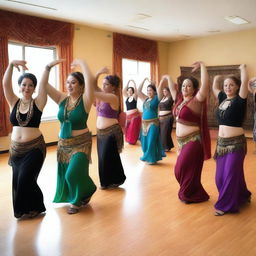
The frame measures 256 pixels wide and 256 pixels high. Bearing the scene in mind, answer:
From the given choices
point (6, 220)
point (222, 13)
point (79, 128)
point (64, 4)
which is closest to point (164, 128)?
point (222, 13)

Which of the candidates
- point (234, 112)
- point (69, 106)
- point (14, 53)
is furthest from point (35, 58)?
point (234, 112)

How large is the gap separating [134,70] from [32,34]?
361cm

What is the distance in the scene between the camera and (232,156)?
2971 mm

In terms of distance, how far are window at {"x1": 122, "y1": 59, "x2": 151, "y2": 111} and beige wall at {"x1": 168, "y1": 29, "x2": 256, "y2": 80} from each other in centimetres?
100

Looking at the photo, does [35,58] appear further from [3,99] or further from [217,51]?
[217,51]

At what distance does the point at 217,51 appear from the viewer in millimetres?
8609

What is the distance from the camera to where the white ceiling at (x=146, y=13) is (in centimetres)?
534

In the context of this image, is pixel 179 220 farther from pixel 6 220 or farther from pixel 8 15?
pixel 8 15

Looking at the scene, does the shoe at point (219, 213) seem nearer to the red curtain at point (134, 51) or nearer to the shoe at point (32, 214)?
the shoe at point (32, 214)

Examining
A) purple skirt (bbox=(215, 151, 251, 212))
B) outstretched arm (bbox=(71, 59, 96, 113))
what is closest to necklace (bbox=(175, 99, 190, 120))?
purple skirt (bbox=(215, 151, 251, 212))

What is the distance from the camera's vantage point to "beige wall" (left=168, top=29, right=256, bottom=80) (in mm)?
7984

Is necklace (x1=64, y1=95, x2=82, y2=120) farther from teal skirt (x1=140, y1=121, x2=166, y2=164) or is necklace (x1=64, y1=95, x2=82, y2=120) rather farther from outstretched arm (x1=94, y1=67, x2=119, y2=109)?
teal skirt (x1=140, y1=121, x2=166, y2=164)

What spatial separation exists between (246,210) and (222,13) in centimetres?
441

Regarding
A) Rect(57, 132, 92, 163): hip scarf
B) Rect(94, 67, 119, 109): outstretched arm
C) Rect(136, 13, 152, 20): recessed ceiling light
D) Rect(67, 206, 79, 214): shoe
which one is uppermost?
Rect(136, 13, 152, 20): recessed ceiling light
